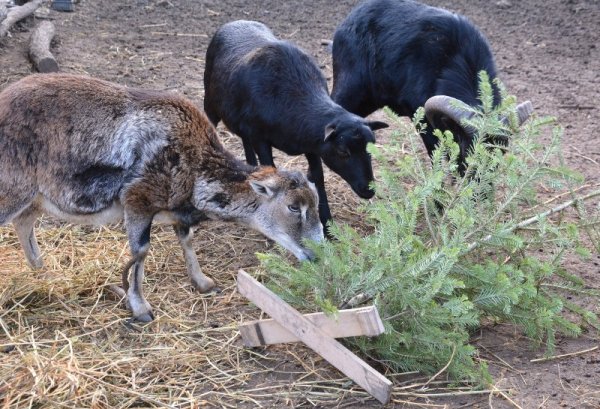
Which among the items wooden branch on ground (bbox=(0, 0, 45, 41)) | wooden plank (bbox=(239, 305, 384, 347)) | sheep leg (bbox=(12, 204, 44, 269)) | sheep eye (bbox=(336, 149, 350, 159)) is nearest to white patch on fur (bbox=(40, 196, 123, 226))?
sheep leg (bbox=(12, 204, 44, 269))

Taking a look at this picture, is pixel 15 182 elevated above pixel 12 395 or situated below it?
above

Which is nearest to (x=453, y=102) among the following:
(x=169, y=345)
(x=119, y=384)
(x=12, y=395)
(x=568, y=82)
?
(x=169, y=345)

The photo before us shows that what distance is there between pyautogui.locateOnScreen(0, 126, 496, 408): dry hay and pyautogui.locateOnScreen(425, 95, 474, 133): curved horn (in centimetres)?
179

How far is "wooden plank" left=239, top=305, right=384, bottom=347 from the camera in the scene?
4.87m

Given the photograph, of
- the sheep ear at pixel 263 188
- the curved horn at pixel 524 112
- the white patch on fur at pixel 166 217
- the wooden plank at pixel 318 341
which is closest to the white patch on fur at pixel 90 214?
the white patch on fur at pixel 166 217

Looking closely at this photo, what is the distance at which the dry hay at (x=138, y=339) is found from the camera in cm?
508

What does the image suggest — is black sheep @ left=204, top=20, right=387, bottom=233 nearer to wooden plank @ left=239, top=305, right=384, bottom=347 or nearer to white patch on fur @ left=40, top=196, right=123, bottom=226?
white patch on fur @ left=40, top=196, right=123, bottom=226

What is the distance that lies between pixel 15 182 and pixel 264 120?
2342 millimetres

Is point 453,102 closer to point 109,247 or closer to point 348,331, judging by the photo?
point 348,331

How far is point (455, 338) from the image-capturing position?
16.9ft

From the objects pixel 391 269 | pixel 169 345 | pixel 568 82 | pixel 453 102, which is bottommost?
pixel 568 82

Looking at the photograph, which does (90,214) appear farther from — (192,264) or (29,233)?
(192,264)

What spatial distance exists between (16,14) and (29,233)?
6246 millimetres

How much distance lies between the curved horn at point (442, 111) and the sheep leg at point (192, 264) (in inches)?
91.8
